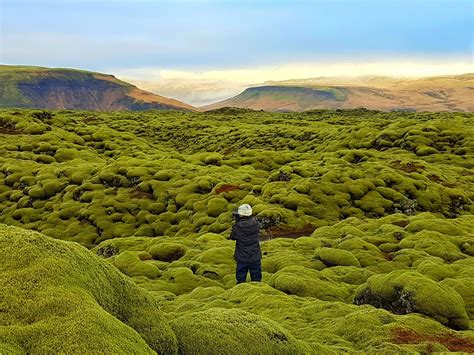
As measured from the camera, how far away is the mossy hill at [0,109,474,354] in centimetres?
812

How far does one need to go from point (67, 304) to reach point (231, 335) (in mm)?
3920

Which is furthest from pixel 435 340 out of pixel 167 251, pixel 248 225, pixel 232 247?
pixel 167 251

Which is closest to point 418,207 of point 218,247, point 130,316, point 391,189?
point 391,189

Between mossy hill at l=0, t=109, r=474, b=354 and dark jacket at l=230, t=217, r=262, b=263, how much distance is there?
1564 millimetres

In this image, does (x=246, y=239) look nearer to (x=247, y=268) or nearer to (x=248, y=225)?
(x=248, y=225)

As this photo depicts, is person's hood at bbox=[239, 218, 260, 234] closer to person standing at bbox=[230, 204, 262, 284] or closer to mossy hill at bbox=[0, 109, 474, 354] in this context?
person standing at bbox=[230, 204, 262, 284]

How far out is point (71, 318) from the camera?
6.92 metres

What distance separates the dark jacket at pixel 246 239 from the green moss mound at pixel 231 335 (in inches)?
338

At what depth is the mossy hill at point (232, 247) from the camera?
812 centimetres

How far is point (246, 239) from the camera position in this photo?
19.5 metres

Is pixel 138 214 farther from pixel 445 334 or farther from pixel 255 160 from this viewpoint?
pixel 445 334

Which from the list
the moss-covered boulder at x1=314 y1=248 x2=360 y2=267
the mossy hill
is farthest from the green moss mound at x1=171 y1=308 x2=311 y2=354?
the moss-covered boulder at x1=314 y1=248 x2=360 y2=267

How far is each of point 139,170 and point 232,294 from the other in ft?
126

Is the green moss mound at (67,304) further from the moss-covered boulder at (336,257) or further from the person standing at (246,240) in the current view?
the moss-covered boulder at (336,257)
